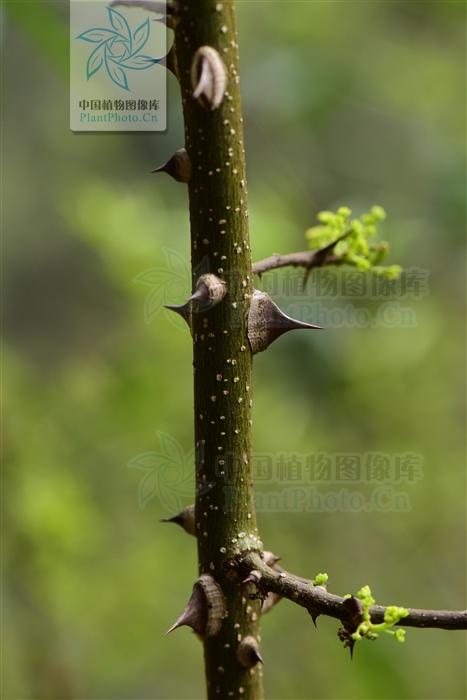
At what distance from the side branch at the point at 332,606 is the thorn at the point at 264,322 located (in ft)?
0.47

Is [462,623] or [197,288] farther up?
[197,288]

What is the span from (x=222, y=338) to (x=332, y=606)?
0.17 m

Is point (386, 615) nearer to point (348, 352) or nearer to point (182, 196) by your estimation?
point (348, 352)

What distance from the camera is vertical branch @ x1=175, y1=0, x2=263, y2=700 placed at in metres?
0.37

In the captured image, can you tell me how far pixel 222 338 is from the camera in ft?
1.38

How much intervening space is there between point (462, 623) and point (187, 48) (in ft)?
1.12

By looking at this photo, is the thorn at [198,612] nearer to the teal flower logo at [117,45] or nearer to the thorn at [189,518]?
the thorn at [189,518]

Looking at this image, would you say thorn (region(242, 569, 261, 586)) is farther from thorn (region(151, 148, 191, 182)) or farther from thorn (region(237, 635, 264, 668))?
thorn (region(151, 148, 191, 182))

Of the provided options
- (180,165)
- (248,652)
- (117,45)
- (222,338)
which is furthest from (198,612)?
(117,45)

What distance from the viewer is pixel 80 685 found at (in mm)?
1325

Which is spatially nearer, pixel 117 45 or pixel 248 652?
pixel 248 652

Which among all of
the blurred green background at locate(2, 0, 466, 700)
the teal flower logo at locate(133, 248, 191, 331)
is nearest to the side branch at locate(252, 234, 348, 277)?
the teal flower logo at locate(133, 248, 191, 331)

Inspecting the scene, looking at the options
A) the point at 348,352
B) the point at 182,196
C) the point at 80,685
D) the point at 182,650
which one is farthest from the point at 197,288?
the point at 182,650

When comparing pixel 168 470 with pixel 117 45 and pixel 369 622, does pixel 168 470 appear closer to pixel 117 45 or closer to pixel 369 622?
pixel 117 45
